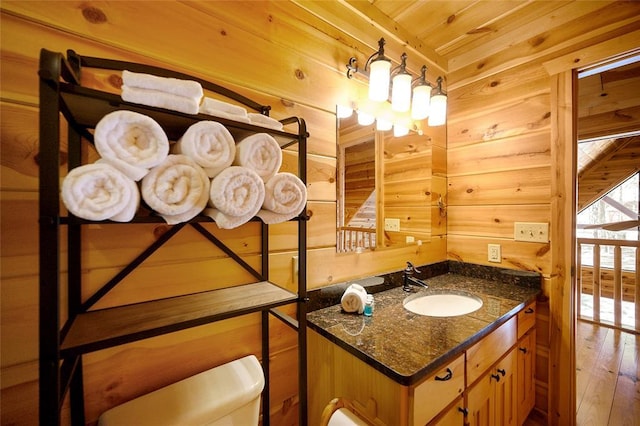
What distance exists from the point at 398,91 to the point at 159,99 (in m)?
1.17

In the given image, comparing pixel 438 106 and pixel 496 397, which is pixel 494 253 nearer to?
pixel 496 397

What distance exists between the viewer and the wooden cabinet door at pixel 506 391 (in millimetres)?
1124

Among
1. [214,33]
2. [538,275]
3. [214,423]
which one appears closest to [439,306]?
[538,275]

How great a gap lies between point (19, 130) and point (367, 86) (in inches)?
51.8

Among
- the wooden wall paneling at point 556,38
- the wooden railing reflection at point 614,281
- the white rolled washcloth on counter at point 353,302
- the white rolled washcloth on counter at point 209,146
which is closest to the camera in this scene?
the white rolled washcloth on counter at point 209,146

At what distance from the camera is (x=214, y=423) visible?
2.30 feet

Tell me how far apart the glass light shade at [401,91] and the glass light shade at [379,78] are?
9 centimetres

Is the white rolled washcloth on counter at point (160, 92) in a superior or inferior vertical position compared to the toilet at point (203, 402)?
superior

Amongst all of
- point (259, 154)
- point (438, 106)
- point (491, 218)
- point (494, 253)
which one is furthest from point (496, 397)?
point (438, 106)

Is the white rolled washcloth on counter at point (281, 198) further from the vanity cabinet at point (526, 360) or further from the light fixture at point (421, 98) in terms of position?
the vanity cabinet at point (526, 360)

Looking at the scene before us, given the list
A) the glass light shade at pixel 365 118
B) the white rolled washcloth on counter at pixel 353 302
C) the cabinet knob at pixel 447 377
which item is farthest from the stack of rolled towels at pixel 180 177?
the glass light shade at pixel 365 118

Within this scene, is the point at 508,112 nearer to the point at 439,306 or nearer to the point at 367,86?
the point at 367,86

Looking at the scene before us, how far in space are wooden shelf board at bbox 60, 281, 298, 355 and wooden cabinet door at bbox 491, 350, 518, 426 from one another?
1054 millimetres

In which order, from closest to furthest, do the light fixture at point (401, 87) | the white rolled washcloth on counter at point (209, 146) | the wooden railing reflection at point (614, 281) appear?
the white rolled washcloth on counter at point (209, 146) → the light fixture at point (401, 87) → the wooden railing reflection at point (614, 281)
